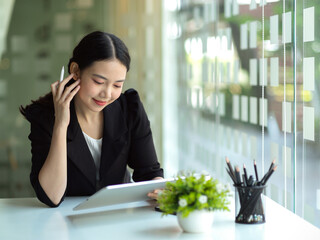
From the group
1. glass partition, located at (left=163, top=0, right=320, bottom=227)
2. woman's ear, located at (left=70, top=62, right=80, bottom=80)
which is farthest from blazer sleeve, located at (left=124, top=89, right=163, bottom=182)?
glass partition, located at (left=163, top=0, right=320, bottom=227)

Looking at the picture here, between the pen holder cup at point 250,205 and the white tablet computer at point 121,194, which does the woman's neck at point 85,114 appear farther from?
the pen holder cup at point 250,205

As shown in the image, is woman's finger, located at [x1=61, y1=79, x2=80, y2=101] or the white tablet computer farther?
woman's finger, located at [x1=61, y1=79, x2=80, y2=101]

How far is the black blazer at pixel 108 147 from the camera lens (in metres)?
2.13

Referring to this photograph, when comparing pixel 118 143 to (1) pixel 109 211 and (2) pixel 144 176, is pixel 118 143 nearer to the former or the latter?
(2) pixel 144 176

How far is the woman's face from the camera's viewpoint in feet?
6.90

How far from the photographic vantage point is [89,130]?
7.47ft

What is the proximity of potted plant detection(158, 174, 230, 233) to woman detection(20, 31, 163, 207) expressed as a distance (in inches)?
21.8

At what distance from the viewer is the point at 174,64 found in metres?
5.28

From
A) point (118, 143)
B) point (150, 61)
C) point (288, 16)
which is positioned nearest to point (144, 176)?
point (118, 143)

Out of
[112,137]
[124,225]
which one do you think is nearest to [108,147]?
[112,137]

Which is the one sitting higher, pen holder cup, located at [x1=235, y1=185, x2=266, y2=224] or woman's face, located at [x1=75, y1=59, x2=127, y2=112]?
woman's face, located at [x1=75, y1=59, x2=127, y2=112]

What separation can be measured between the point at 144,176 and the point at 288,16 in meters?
0.90

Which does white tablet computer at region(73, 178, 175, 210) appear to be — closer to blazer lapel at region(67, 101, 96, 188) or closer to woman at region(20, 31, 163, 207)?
woman at region(20, 31, 163, 207)

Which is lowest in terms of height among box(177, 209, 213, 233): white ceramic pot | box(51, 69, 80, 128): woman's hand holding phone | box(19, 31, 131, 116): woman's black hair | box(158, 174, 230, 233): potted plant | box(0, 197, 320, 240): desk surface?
box(0, 197, 320, 240): desk surface
